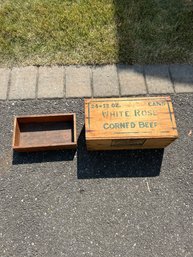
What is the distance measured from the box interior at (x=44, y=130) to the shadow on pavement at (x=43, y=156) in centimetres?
15

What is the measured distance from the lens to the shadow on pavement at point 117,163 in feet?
13.1

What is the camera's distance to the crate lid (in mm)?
3635

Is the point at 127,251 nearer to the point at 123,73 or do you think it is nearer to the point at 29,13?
the point at 123,73

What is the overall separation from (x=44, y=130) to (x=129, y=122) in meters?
1.28

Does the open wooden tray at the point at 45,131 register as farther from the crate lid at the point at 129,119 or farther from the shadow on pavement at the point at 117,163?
the crate lid at the point at 129,119

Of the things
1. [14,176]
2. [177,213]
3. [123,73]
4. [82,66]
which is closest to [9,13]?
[82,66]

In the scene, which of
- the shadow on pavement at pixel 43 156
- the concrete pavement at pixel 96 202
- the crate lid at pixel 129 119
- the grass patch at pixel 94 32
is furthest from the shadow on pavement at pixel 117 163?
the grass patch at pixel 94 32

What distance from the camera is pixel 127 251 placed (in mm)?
3613

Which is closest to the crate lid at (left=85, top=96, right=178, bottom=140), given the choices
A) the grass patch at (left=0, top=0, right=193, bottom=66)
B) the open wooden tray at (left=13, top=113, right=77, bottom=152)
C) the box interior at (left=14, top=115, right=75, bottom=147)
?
the open wooden tray at (left=13, top=113, right=77, bottom=152)

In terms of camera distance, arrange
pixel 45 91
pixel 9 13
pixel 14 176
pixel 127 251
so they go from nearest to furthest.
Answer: pixel 127 251 < pixel 14 176 < pixel 45 91 < pixel 9 13

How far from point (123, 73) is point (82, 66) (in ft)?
2.28

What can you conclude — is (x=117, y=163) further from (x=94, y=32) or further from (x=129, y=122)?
(x=94, y=32)

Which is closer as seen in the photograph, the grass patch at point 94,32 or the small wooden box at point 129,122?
the small wooden box at point 129,122

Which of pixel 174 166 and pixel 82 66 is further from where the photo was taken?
pixel 82 66
